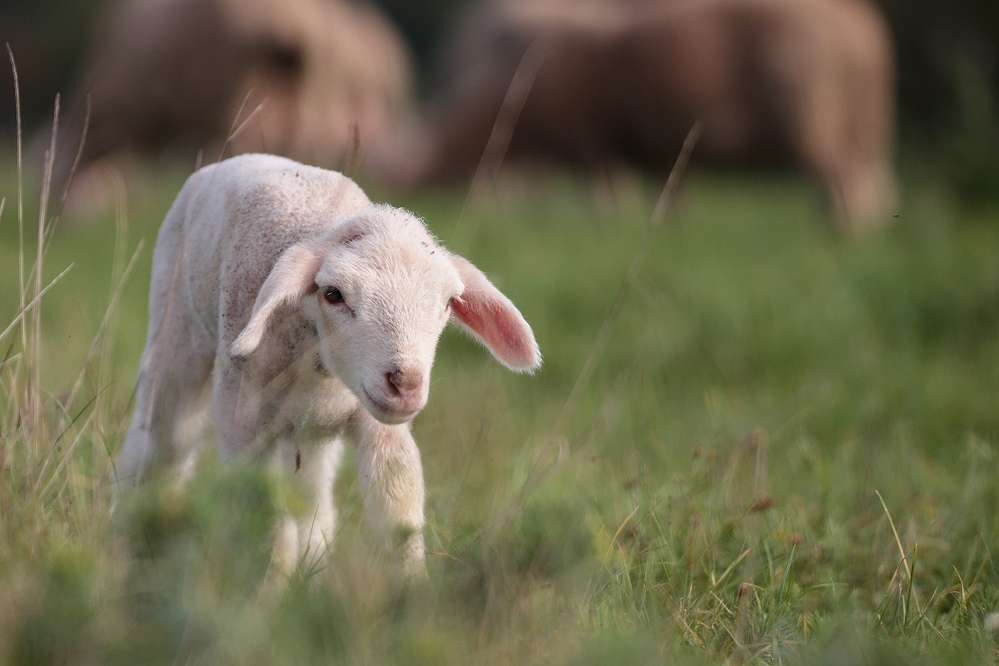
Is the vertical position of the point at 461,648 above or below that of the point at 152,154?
above

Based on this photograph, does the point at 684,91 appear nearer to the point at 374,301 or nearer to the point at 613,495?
the point at 613,495

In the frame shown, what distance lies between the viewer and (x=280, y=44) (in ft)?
21.7

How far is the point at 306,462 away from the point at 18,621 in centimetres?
90

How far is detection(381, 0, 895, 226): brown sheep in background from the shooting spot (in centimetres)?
697

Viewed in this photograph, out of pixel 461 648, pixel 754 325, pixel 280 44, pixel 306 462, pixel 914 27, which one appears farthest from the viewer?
pixel 914 27

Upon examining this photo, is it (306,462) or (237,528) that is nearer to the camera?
(237,528)

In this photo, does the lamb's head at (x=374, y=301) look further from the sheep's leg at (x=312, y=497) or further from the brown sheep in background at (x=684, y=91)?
the brown sheep in background at (x=684, y=91)

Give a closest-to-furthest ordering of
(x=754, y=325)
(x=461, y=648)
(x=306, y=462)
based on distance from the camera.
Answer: (x=461, y=648), (x=306, y=462), (x=754, y=325)

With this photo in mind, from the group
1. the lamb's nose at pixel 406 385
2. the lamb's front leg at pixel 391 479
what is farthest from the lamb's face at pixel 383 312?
the lamb's front leg at pixel 391 479

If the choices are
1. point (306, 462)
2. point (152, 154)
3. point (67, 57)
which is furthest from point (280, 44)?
point (67, 57)

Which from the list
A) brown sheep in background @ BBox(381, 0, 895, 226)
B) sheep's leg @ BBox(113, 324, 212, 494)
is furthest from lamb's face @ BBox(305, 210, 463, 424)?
brown sheep in background @ BBox(381, 0, 895, 226)

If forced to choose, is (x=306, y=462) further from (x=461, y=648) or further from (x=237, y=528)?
(x=461, y=648)

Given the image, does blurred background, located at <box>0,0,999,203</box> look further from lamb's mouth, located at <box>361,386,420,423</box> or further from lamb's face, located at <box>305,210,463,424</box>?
lamb's mouth, located at <box>361,386,420,423</box>

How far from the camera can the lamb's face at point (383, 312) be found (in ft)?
5.49
